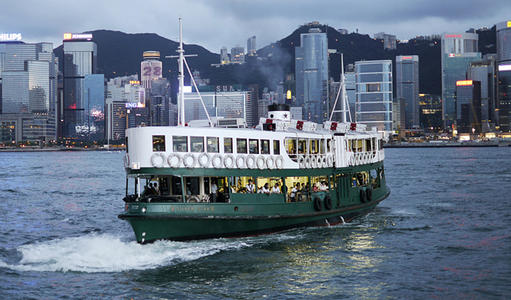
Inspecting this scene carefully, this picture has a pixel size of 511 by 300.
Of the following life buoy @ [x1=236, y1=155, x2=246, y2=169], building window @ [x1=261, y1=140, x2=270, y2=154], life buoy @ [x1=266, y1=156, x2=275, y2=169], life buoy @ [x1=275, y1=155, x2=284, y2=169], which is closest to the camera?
life buoy @ [x1=236, y1=155, x2=246, y2=169]

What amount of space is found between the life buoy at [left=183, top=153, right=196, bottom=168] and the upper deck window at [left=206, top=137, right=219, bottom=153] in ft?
3.20

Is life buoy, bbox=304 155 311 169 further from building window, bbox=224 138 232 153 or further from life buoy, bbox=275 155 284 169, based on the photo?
building window, bbox=224 138 232 153

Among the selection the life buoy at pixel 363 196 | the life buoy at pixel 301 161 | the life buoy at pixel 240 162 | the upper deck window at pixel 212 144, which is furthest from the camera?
the life buoy at pixel 363 196

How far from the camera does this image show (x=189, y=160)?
23.5 m

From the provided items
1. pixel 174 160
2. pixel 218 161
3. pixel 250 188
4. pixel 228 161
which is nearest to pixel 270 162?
pixel 250 188

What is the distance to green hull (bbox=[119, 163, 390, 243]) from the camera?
901 inches

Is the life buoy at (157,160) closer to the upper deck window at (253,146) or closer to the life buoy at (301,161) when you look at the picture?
the upper deck window at (253,146)

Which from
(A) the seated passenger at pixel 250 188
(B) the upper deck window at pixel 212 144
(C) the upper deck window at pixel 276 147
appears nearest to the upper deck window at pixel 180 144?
(B) the upper deck window at pixel 212 144

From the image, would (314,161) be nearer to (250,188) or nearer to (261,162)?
(261,162)

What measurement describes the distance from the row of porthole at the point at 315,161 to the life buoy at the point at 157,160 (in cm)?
699

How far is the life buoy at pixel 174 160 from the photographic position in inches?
914

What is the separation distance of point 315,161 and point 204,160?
6.56 metres

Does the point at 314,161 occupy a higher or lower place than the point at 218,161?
lower

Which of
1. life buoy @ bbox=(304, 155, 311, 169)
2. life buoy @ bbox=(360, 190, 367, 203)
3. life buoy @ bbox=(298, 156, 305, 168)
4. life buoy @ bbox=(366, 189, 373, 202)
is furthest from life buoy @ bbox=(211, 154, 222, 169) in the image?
life buoy @ bbox=(366, 189, 373, 202)
